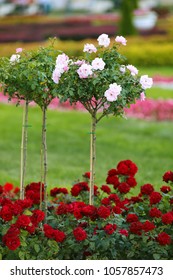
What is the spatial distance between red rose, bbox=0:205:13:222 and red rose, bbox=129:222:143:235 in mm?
623

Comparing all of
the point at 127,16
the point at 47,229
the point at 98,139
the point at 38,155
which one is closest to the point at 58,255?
the point at 47,229

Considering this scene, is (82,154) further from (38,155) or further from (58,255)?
(58,255)

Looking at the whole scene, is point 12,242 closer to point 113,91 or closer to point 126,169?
point 113,91

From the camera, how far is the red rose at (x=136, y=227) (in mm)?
4648

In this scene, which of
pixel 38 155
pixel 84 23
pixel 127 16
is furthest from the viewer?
pixel 84 23

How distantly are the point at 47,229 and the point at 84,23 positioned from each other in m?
23.4

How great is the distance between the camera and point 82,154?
859cm

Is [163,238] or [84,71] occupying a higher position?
[84,71]

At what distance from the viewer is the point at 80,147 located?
8.95m

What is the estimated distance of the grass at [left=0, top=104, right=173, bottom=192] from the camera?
302 inches

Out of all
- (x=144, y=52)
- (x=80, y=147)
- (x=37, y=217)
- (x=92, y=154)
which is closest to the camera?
(x=37, y=217)

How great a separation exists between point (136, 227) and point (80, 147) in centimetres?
432

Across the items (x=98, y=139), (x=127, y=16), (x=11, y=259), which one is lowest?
(x=11, y=259)

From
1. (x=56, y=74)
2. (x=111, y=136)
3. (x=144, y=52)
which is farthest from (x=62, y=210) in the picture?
(x=144, y=52)
